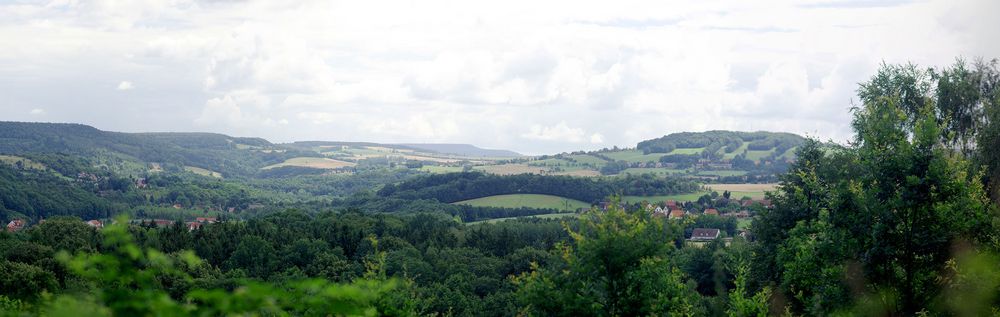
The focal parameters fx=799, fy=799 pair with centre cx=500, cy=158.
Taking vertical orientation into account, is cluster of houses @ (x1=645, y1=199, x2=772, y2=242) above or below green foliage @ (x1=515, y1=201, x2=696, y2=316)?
below

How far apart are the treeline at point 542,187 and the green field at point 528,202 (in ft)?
8.84

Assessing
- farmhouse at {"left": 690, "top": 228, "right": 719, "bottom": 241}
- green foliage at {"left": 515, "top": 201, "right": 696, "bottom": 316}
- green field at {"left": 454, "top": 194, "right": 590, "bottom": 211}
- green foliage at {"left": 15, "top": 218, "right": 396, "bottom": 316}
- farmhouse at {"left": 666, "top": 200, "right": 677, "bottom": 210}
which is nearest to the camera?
green foliage at {"left": 15, "top": 218, "right": 396, "bottom": 316}

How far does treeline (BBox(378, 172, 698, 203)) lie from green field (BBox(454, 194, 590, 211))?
8.84ft

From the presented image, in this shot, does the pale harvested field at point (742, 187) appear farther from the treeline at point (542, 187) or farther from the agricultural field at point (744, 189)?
the treeline at point (542, 187)

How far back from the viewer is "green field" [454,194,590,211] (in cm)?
14500

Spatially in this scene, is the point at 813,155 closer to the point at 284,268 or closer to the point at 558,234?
the point at 284,268

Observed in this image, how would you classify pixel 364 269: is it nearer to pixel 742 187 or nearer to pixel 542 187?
pixel 542 187

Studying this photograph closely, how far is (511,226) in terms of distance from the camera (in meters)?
101

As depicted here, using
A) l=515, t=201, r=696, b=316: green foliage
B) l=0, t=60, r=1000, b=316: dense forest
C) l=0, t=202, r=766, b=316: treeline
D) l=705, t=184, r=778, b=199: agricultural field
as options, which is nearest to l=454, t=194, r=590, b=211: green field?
l=705, t=184, r=778, b=199: agricultural field

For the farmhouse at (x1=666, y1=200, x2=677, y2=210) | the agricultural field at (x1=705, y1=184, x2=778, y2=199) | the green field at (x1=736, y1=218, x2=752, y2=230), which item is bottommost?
the green field at (x1=736, y1=218, x2=752, y2=230)

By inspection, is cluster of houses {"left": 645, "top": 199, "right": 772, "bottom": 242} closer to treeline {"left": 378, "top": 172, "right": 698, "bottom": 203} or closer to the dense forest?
treeline {"left": 378, "top": 172, "right": 698, "bottom": 203}

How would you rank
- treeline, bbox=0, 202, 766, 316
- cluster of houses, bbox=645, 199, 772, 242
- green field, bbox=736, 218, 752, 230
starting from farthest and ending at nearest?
green field, bbox=736, 218, 752, 230, cluster of houses, bbox=645, 199, 772, 242, treeline, bbox=0, 202, 766, 316

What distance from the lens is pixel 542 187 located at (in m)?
159

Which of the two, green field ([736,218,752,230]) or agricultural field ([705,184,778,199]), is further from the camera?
agricultural field ([705,184,778,199])
